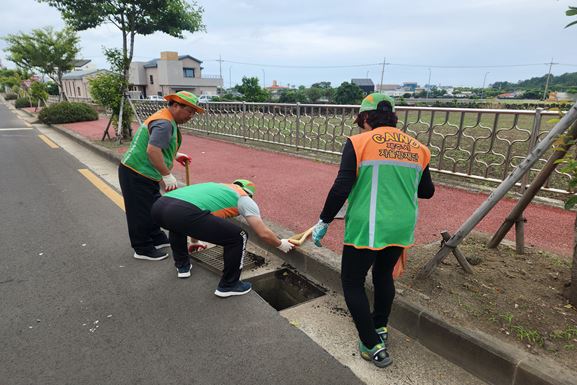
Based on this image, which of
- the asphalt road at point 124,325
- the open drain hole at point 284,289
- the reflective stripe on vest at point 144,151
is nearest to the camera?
the asphalt road at point 124,325

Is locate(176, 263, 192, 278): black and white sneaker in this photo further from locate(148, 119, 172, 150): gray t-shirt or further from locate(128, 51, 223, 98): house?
locate(128, 51, 223, 98): house

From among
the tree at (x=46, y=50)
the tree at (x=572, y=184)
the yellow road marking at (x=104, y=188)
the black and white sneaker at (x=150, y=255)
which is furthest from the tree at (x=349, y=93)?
the tree at (x=572, y=184)

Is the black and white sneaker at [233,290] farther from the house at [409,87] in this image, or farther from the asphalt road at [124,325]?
the house at [409,87]

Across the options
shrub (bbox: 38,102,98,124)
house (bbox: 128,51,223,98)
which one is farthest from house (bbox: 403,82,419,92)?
shrub (bbox: 38,102,98,124)

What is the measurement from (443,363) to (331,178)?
4189 millimetres

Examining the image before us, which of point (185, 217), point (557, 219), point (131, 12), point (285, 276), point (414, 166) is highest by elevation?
point (131, 12)

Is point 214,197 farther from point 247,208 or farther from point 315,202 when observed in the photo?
point 315,202

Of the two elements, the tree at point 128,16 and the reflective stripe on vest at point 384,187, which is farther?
the tree at point 128,16

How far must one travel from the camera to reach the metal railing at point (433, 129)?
510cm

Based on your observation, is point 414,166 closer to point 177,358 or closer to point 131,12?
point 177,358

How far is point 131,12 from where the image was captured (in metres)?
10.2

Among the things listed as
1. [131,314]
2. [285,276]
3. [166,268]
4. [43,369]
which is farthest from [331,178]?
[43,369]

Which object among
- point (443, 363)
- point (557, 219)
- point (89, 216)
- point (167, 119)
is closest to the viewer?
point (443, 363)

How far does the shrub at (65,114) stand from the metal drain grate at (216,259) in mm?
16151
